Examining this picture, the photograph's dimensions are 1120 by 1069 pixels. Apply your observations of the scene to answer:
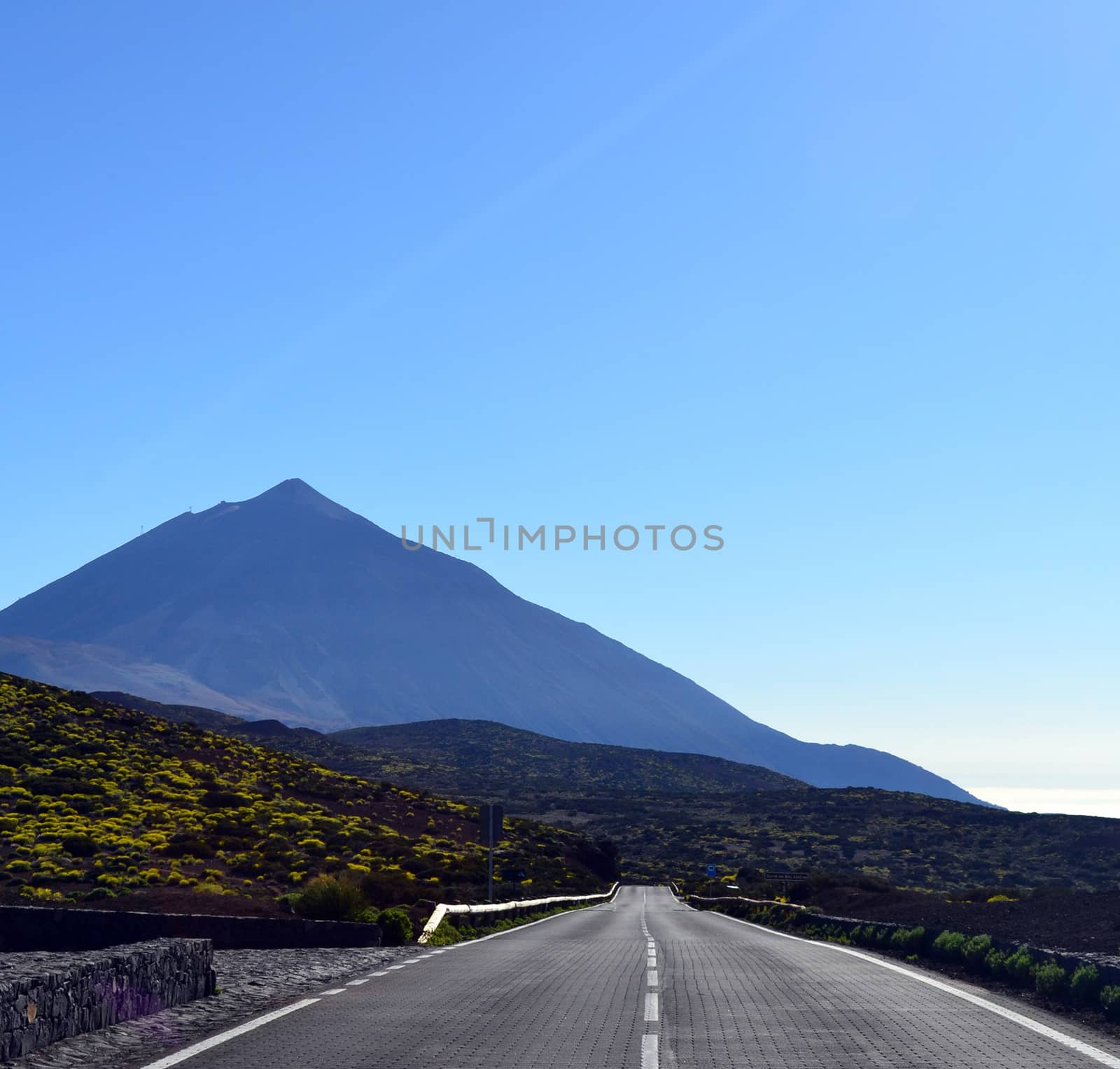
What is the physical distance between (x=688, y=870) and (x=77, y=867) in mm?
60460

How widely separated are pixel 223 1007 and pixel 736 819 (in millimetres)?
106926

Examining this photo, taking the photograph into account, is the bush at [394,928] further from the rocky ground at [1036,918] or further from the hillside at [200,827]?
the rocky ground at [1036,918]

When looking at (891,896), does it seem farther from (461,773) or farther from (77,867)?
(461,773)

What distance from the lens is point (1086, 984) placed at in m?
13.0

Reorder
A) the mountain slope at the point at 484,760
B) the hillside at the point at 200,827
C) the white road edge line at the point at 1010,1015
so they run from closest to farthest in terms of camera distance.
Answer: the white road edge line at the point at 1010,1015
the hillside at the point at 200,827
the mountain slope at the point at 484,760

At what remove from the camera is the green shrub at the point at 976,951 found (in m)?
17.0

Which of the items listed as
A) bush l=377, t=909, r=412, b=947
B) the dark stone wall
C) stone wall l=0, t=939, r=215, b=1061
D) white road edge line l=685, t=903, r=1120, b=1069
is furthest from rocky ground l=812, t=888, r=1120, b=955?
the dark stone wall

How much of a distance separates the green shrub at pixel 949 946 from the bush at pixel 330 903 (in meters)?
11.1

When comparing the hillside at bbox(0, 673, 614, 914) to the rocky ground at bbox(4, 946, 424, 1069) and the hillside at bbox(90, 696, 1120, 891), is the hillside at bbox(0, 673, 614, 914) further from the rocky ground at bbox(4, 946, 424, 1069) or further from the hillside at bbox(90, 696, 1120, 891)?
the hillside at bbox(90, 696, 1120, 891)

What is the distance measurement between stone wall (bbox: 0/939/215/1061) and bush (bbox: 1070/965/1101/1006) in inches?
373

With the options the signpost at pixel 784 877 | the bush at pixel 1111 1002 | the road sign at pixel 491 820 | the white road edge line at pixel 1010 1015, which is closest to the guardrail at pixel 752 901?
the signpost at pixel 784 877

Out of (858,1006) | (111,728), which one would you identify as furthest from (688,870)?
(858,1006)

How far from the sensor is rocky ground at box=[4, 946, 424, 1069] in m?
9.16

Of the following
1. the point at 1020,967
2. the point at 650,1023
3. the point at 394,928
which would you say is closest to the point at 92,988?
the point at 650,1023
